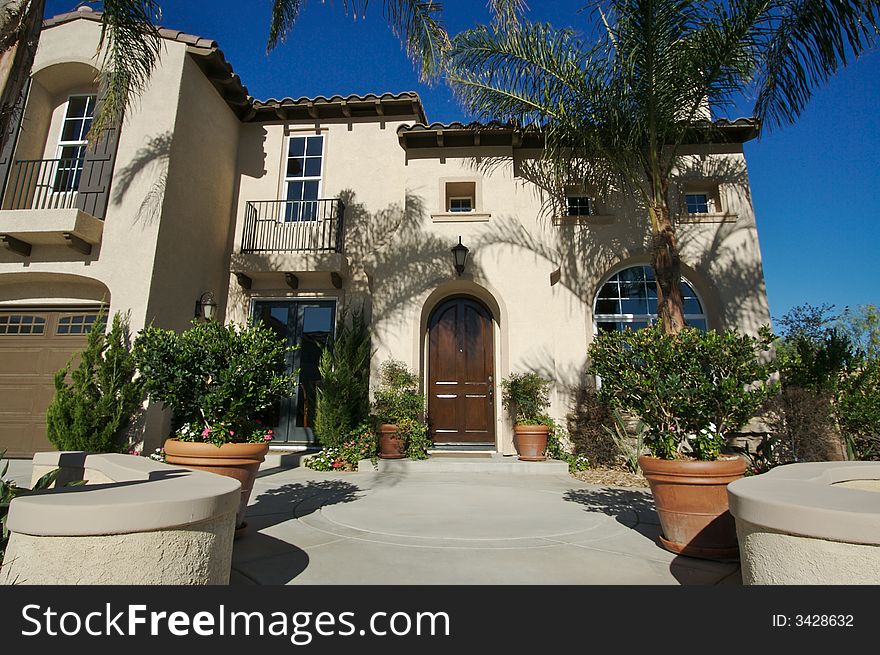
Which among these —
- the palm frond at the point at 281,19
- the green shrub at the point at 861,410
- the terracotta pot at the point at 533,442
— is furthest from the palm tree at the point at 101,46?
the green shrub at the point at 861,410

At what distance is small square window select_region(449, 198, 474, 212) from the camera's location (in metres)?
9.96

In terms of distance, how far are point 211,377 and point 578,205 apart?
8421mm

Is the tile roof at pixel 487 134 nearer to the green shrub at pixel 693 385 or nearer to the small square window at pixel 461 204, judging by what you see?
the small square window at pixel 461 204

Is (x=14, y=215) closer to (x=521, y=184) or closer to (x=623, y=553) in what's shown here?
(x=521, y=184)

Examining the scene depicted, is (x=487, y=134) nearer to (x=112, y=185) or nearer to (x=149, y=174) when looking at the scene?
(x=149, y=174)

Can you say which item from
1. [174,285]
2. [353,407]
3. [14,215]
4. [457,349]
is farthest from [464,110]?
[14,215]

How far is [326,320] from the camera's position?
393 inches

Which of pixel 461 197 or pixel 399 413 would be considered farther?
pixel 461 197

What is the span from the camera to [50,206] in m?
8.77

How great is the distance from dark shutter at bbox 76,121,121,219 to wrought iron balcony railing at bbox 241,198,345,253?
8.63ft

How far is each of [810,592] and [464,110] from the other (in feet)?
26.3

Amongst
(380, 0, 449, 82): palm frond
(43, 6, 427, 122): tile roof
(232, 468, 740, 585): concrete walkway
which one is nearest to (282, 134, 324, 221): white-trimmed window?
(43, 6, 427, 122): tile roof

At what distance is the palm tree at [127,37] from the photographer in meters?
3.06

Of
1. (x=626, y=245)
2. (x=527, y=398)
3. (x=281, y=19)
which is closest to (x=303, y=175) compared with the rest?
(x=281, y=19)
